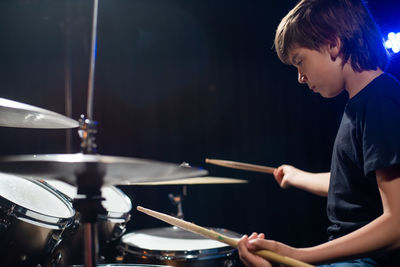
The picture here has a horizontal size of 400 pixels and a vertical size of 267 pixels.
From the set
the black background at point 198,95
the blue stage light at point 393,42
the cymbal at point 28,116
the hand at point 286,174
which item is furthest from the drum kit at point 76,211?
the blue stage light at point 393,42

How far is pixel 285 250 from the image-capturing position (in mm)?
759

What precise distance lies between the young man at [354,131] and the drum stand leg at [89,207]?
341mm

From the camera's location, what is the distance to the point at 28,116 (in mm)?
931

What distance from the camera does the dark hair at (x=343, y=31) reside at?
0.93 m

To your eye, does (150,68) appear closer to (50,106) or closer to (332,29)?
(50,106)

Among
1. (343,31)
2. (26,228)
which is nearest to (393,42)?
(343,31)

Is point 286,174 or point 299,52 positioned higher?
point 299,52

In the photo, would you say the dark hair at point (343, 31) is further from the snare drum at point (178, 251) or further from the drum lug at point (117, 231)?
the drum lug at point (117, 231)

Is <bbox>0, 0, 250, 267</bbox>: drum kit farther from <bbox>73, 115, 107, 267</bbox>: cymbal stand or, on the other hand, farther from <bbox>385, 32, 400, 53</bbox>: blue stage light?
<bbox>385, 32, 400, 53</bbox>: blue stage light

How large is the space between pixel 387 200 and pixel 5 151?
2.31 meters

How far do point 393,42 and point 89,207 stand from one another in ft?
6.29

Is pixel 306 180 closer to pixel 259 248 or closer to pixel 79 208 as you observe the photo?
pixel 259 248

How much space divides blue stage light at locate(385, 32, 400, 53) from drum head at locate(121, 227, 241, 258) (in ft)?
4.59

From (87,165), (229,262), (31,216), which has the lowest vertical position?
(229,262)
